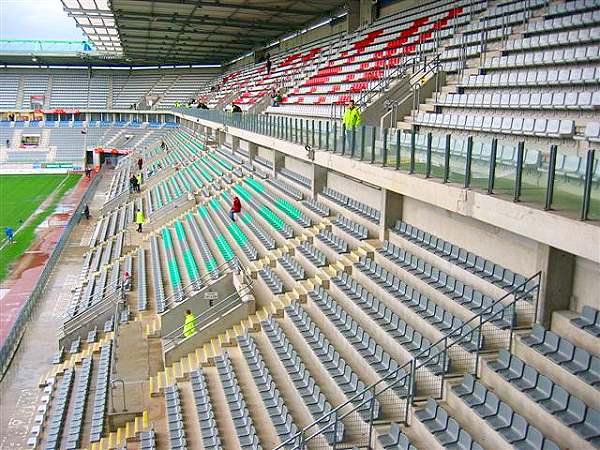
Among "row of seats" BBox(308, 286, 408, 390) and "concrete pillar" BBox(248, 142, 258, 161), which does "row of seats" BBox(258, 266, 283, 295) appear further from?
"concrete pillar" BBox(248, 142, 258, 161)

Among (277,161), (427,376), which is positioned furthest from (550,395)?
(277,161)

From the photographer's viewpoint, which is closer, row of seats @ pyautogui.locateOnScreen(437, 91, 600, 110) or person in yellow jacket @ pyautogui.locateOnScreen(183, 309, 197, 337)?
row of seats @ pyautogui.locateOnScreen(437, 91, 600, 110)

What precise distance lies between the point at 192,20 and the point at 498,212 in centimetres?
3009

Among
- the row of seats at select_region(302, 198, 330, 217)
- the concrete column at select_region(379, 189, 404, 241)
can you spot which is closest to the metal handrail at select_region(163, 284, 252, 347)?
the row of seats at select_region(302, 198, 330, 217)

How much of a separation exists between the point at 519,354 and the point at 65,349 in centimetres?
1161

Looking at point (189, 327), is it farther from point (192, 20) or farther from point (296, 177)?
point (192, 20)

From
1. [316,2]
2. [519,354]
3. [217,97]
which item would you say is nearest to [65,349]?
A: [519,354]

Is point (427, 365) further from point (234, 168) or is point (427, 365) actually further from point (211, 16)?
point (211, 16)

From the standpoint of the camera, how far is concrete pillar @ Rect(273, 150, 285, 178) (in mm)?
19188

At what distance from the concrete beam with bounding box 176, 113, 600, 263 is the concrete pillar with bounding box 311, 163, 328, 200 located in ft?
14.1

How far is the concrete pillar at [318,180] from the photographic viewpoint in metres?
14.9

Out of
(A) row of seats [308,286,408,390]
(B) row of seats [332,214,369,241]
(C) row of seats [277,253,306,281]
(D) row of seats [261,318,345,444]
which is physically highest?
(B) row of seats [332,214,369,241]

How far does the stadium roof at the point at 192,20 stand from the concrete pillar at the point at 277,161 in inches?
453

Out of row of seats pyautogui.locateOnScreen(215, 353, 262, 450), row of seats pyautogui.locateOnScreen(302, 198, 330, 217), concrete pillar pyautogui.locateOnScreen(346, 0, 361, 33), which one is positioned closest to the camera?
row of seats pyautogui.locateOnScreen(215, 353, 262, 450)
